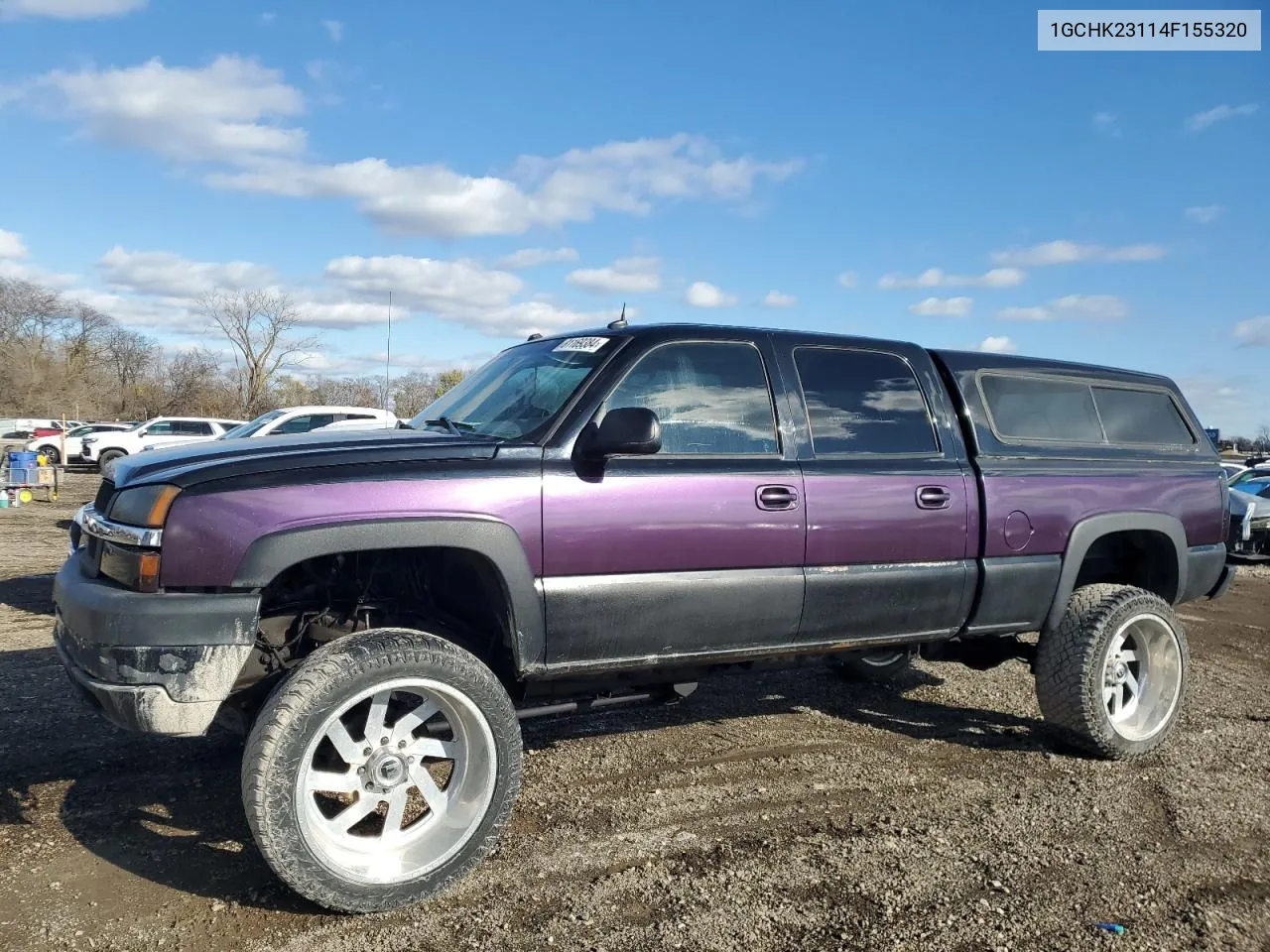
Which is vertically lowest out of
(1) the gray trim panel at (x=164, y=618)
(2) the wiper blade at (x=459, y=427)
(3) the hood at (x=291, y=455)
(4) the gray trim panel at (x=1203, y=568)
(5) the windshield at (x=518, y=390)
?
(4) the gray trim panel at (x=1203, y=568)

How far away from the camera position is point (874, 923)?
9.55 feet

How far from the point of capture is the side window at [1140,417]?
4892 millimetres

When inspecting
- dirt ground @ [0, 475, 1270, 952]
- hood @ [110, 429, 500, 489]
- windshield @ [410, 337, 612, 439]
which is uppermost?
windshield @ [410, 337, 612, 439]

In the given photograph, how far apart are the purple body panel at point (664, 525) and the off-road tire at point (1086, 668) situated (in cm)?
175

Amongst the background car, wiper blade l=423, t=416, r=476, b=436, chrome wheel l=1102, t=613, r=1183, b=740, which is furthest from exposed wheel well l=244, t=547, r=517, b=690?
the background car

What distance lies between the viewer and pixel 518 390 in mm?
3852

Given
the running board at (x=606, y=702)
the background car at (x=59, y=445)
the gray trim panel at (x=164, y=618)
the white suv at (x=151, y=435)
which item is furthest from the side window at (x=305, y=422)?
the background car at (x=59, y=445)

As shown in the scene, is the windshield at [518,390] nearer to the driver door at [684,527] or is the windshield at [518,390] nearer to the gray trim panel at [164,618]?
the driver door at [684,527]

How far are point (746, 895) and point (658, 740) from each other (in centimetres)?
168

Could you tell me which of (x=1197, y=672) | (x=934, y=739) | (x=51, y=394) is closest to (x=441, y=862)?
(x=934, y=739)

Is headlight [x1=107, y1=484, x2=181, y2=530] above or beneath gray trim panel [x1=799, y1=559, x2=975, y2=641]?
above

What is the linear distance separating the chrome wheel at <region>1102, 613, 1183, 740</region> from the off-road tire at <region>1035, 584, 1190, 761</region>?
9cm

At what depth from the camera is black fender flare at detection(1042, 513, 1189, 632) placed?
4426 millimetres

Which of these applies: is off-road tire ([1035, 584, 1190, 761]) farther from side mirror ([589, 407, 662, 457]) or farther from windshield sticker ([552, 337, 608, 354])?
windshield sticker ([552, 337, 608, 354])
